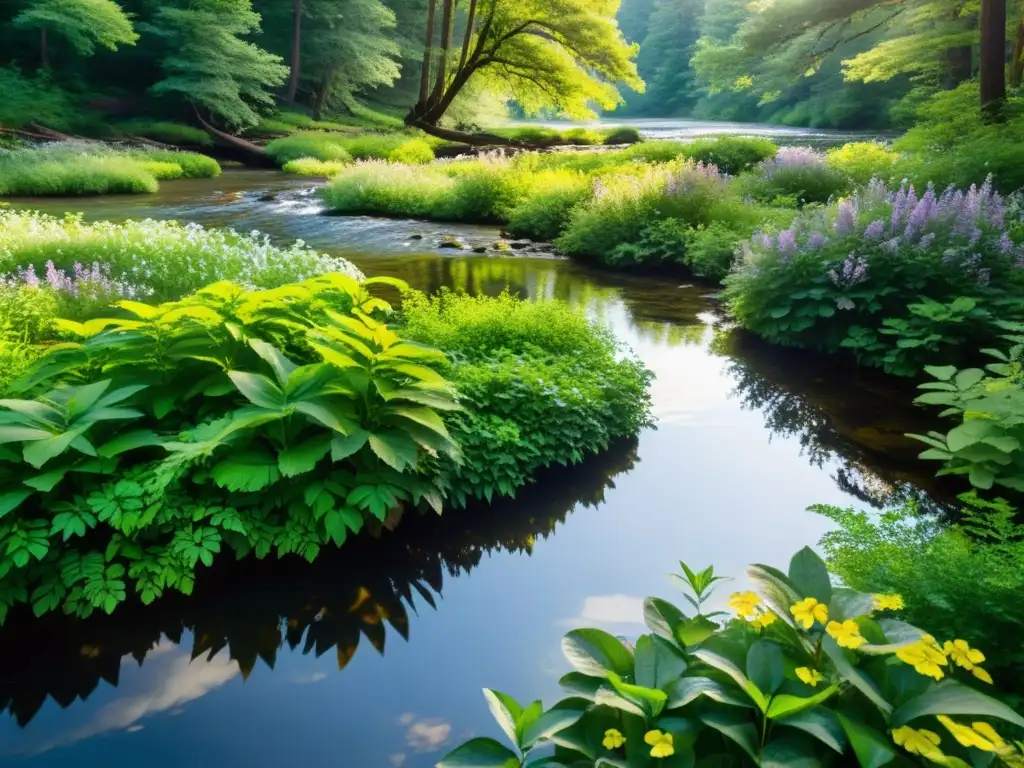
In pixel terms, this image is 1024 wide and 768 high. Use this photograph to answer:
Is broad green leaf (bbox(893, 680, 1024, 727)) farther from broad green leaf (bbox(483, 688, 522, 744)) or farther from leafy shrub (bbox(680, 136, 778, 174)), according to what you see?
leafy shrub (bbox(680, 136, 778, 174))

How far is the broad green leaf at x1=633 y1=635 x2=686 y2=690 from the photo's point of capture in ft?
7.65

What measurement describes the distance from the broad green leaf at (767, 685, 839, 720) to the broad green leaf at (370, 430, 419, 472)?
187 centimetres

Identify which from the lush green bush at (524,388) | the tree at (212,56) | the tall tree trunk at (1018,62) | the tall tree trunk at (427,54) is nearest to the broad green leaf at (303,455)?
the lush green bush at (524,388)

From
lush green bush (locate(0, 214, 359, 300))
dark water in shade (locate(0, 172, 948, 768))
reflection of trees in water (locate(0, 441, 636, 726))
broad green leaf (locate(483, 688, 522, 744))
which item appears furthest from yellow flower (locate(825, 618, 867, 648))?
lush green bush (locate(0, 214, 359, 300))

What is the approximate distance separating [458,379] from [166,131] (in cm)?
3140

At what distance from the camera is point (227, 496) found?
11.9 ft

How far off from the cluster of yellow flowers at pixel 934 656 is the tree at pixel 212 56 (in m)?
33.9

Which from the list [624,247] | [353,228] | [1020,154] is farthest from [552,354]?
[353,228]

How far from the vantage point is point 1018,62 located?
15898mm

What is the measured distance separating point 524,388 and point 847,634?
9.57 feet

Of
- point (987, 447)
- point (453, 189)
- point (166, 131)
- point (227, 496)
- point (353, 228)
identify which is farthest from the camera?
point (166, 131)

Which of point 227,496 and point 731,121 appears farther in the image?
point 731,121

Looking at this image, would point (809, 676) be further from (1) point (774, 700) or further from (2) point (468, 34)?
(2) point (468, 34)

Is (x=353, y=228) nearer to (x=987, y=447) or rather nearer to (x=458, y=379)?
(x=458, y=379)
